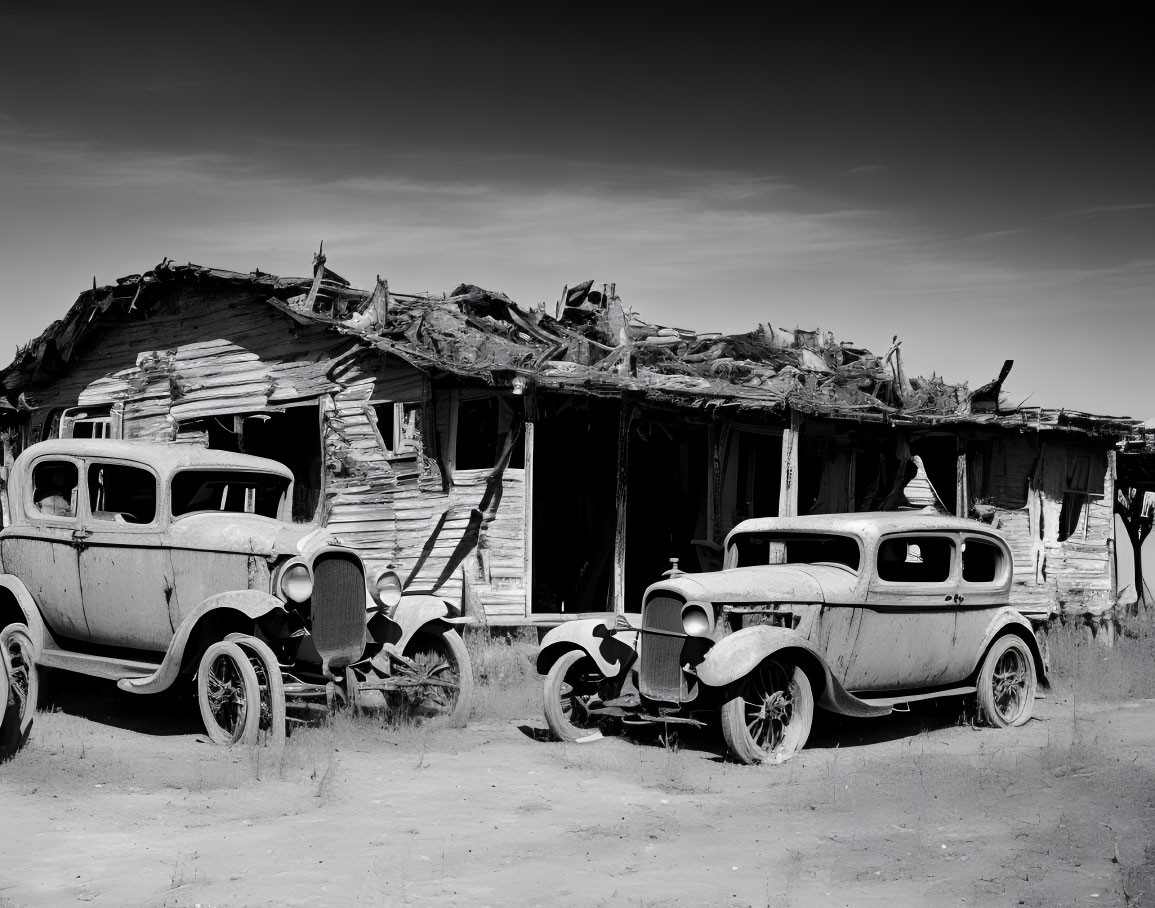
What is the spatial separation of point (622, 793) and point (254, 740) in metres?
2.51

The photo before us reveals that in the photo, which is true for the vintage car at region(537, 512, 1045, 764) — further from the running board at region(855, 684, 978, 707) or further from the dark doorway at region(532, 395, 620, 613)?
the dark doorway at region(532, 395, 620, 613)

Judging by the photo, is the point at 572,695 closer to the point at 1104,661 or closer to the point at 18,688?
the point at 18,688

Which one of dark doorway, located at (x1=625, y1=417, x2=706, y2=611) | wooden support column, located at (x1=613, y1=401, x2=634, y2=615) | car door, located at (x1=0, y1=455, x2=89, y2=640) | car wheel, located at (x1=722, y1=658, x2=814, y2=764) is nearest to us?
car wheel, located at (x1=722, y1=658, x2=814, y2=764)

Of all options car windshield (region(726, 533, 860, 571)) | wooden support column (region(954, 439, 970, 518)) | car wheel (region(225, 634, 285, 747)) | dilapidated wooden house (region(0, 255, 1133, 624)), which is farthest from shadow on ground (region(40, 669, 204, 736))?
wooden support column (region(954, 439, 970, 518))

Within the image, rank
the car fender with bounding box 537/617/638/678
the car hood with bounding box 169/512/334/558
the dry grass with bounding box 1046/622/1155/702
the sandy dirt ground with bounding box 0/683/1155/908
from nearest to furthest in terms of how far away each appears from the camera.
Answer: the sandy dirt ground with bounding box 0/683/1155/908 < the car hood with bounding box 169/512/334/558 < the car fender with bounding box 537/617/638/678 < the dry grass with bounding box 1046/622/1155/702

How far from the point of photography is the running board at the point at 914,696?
8672mm

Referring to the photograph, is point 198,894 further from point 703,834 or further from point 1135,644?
point 1135,644

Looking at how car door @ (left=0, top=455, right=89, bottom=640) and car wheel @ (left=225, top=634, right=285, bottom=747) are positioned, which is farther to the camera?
car door @ (left=0, top=455, right=89, bottom=640)

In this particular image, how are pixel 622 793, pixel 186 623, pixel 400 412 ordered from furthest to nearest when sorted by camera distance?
pixel 400 412
pixel 186 623
pixel 622 793

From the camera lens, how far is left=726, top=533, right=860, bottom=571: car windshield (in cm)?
900

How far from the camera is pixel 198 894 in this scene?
5.05 metres

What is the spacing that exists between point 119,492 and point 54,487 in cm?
62

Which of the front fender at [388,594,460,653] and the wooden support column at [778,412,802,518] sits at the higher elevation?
the wooden support column at [778,412,802,518]

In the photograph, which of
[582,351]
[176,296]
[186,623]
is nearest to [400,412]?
[582,351]
